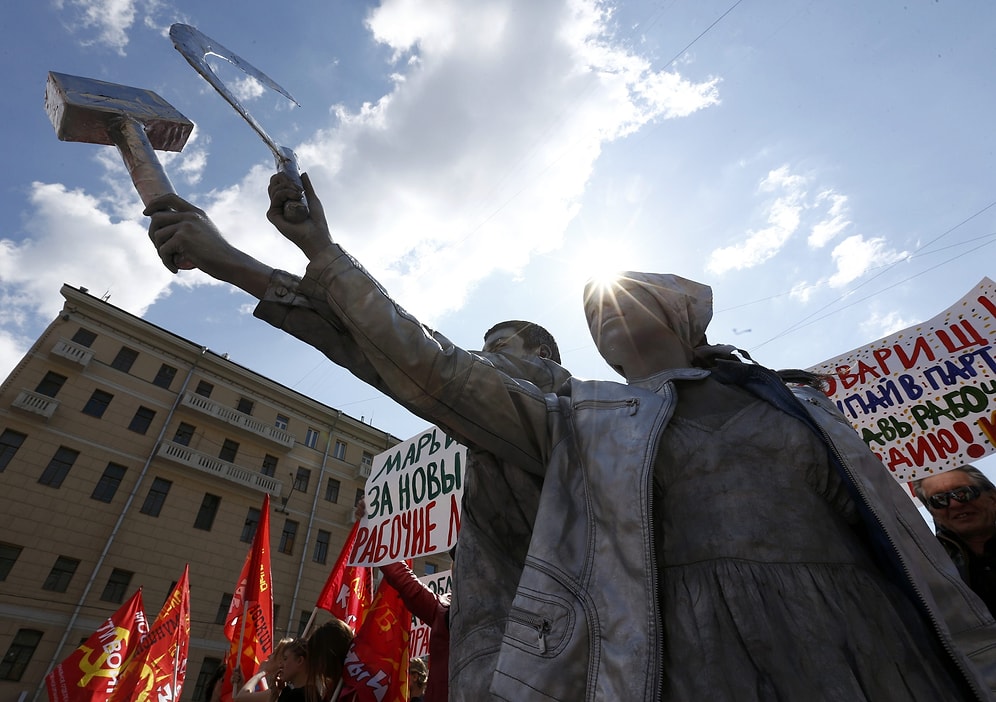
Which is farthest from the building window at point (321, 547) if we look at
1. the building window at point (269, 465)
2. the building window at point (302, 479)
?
the building window at point (269, 465)

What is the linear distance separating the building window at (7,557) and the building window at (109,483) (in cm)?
237

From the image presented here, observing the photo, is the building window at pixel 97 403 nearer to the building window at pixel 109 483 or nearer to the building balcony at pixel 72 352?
the building balcony at pixel 72 352

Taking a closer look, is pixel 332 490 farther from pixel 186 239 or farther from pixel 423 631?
pixel 186 239

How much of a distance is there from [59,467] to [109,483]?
Answer: 5.02 feet

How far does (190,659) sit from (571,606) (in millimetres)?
21976

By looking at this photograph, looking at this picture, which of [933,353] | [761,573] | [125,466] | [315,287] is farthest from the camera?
[125,466]

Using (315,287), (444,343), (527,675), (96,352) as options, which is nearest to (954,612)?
(527,675)

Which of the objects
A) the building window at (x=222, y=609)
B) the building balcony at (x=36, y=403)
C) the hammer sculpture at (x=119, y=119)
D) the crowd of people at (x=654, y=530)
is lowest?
the crowd of people at (x=654, y=530)

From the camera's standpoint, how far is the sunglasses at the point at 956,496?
8.43ft

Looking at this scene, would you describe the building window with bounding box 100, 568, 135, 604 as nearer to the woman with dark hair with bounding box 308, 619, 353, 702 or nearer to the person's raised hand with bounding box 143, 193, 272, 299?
the woman with dark hair with bounding box 308, 619, 353, 702

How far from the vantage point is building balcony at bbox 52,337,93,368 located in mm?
19250

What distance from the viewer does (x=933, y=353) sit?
11.1 ft

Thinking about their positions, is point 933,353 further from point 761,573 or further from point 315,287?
point 315,287

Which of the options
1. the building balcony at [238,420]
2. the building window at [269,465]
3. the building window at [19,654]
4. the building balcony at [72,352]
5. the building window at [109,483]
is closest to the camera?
the building window at [19,654]
